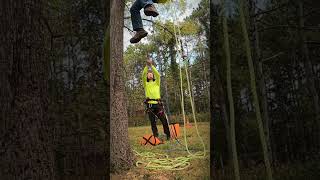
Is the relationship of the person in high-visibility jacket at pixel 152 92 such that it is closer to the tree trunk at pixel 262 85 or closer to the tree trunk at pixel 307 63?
the tree trunk at pixel 262 85

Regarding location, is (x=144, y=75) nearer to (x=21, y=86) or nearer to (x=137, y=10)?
(x=137, y=10)

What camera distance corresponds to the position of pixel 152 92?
3.14 m

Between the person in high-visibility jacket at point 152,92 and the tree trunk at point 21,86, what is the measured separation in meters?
1.34

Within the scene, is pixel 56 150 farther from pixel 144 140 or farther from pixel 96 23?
pixel 96 23

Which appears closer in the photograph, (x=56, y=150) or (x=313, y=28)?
(x=313, y=28)

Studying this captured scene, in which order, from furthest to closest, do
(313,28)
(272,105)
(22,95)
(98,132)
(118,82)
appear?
(98,132)
(118,82)
(272,105)
(313,28)
(22,95)

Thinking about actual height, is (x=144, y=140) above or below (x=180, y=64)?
below

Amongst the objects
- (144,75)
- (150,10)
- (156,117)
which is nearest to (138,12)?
(150,10)

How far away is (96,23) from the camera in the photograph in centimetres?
357

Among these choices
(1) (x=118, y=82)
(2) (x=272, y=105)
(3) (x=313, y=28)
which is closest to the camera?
(3) (x=313, y=28)

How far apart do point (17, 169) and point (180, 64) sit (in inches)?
67.4

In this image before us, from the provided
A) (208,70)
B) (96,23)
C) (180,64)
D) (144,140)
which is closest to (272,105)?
(208,70)

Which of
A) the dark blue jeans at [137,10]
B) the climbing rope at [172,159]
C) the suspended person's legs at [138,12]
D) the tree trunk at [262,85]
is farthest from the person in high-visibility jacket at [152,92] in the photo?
the tree trunk at [262,85]

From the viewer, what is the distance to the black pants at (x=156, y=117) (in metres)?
3.17
